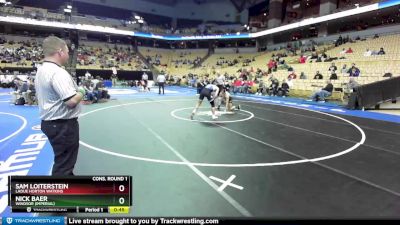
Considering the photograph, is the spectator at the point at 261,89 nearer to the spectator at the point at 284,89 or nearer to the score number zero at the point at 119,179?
the spectator at the point at 284,89

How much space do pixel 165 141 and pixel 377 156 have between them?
186 inches

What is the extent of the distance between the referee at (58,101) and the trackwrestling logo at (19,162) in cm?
103

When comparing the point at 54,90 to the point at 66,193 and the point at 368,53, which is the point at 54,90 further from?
the point at 368,53

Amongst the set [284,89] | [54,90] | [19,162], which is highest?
[54,90]

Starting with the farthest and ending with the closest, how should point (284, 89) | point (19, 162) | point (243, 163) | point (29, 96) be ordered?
point (284, 89), point (29, 96), point (243, 163), point (19, 162)

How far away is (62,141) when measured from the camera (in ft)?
10.3

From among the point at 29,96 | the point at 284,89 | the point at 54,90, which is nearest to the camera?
the point at 54,90

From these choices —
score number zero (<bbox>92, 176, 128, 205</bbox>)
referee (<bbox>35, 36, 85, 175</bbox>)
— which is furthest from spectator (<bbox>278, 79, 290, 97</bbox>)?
score number zero (<bbox>92, 176, 128, 205</bbox>)

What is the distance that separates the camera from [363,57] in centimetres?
2358

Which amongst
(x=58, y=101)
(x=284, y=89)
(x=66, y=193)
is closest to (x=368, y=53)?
(x=284, y=89)

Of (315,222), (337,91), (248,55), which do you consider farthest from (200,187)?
(248,55)

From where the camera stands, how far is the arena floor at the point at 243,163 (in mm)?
3549

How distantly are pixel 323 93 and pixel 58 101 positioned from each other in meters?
16.2

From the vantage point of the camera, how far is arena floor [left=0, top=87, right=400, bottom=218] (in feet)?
11.6
